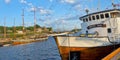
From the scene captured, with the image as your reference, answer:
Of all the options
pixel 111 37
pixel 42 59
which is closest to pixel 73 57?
pixel 111 37

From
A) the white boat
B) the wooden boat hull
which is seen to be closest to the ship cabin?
the white boat

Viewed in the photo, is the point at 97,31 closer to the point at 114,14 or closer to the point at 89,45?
the point at 114,14

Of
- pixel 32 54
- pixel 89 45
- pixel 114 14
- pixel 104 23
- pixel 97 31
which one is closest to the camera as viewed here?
pixel 89 45

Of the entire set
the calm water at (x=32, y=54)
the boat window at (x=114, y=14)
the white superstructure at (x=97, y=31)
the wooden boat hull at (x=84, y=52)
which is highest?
the boat window at (x=114, y=14)

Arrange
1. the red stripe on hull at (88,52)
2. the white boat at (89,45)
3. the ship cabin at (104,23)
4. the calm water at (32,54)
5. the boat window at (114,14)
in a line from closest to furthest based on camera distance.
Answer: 1. the white boat at (89,45)
2. the red stripe on hull at (88,52)
3. the ship cabin at (104,23)
4. the boat window at (114,14)
5. the calm water at (32,54)

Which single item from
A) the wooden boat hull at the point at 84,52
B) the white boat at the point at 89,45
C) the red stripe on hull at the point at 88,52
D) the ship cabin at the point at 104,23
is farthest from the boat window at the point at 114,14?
the red stripe on hull at the point at 88,52

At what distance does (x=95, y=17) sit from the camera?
2531 centimetres

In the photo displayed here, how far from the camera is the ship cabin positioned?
77.5ft

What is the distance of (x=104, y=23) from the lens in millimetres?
24234

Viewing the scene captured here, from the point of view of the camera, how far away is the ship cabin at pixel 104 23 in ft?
77.5

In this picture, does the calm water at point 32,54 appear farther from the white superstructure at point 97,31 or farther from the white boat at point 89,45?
the white boat at point 89,45

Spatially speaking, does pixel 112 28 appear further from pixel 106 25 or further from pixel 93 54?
pixel 93 54

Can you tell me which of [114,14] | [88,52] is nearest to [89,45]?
[88,52]

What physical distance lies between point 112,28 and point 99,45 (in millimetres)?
3020
